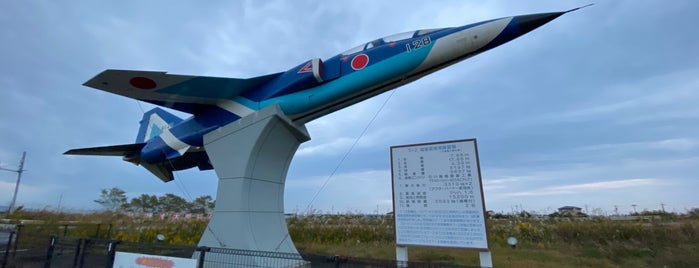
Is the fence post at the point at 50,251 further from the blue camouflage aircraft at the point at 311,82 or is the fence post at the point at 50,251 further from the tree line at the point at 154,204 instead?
the tree line at the point at 154,204

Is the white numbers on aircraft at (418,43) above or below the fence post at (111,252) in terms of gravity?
above

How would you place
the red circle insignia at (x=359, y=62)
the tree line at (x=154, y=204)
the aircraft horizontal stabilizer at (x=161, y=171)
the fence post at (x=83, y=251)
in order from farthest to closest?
the tree line at (x=154, y=204), the aircraft horizontal stabilizer at (x=161, y=171), the red circle insignia at (x=359, y=62), the fence post at (x=83, y=251)

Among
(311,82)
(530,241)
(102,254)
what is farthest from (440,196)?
(530,241)

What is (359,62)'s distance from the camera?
5.98 meters

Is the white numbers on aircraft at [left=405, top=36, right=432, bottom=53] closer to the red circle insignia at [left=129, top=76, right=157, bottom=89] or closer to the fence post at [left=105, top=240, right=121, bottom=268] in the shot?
the red circle insignia at [left=129, top=76, right=157, bottom=89]

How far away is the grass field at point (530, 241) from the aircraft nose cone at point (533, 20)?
17.7ft

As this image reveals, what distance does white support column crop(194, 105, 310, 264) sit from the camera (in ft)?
20.9

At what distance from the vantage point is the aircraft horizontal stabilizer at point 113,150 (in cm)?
924

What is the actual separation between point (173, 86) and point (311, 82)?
304 cm

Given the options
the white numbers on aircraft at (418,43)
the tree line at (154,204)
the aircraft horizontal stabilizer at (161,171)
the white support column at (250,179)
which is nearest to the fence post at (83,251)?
the white support column at (250,179)

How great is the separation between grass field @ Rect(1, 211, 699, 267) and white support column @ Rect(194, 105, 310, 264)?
296cm

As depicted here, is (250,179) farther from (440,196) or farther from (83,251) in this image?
(440,196)

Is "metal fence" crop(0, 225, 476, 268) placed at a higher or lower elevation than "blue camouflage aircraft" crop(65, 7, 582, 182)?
lower

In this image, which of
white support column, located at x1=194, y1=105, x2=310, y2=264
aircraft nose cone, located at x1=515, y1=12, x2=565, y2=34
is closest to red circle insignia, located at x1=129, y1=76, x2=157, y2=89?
white support column, located at x1=194, y1=105, x2=310, y2=264
